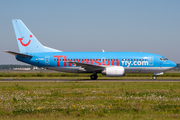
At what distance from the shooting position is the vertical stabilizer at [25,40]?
128 ft

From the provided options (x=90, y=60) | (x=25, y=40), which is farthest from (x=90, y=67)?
(x=25, y=40)

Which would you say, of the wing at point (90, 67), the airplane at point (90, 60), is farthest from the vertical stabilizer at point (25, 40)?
the wing at point (90, 67)

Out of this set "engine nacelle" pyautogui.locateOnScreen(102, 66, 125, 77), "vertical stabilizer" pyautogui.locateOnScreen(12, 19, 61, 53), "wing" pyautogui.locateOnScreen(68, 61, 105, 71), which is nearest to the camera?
"engine nacelle" pyautogui.locateOnScreen(102, 66, 125, 77)

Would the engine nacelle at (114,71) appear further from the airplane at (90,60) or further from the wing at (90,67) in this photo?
the wing at (90,67)

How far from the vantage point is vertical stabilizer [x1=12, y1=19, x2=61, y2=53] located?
38.9m

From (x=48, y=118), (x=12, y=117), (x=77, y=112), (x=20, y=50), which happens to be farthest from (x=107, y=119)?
(x=20, y=50)

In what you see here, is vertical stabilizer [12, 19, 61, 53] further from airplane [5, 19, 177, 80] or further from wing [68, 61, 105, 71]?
wing [68, 61, 105, 71]

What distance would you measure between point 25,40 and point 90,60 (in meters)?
11.3

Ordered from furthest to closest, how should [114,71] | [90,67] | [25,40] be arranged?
[25,40] < [90,67] < [114,71]

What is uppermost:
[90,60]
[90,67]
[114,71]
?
[90,60]

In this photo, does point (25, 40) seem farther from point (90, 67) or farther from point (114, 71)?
point (114, 71)

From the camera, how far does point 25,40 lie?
38969 millimetres

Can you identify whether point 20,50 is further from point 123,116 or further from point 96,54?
point 123,116

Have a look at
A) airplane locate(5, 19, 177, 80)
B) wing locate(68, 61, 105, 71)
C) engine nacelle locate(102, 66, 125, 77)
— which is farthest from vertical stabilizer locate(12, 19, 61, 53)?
engine nacelle locate(102, 66, 125, 77)
